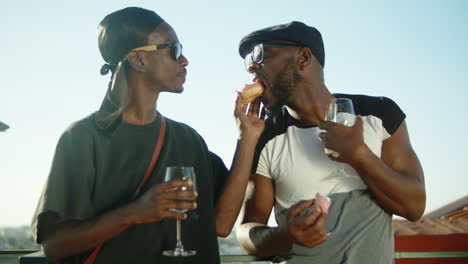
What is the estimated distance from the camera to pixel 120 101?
11.0ft

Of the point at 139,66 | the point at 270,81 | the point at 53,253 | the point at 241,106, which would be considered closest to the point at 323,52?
the point at 270,81

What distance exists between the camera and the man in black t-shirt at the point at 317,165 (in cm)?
356

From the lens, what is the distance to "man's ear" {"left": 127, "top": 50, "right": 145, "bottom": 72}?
354 cm

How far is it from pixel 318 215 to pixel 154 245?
89 cm

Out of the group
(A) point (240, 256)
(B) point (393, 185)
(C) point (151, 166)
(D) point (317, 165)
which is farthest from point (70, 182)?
(B) point (393, 185)

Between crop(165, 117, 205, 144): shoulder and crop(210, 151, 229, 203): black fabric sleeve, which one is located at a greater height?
crop(165, 117, 205, 144): shoulder

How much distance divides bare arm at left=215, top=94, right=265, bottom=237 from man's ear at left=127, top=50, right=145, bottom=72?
0.82m

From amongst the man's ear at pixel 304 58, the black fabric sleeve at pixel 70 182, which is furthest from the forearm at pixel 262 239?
the man's ear at pixel 304 58

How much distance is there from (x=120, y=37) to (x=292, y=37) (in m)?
1.33

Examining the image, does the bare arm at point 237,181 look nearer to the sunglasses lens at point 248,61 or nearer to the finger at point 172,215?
the sunglasses lens at point 248,61

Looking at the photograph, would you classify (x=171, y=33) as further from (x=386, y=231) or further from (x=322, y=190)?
(x=386, y=231)

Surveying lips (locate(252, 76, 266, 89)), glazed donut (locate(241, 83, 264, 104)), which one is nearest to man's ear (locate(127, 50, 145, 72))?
glazed donut (locate(241, 83, 264, 104))

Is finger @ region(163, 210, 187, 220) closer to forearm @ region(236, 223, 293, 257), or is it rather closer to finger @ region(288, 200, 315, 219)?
finger @ region(288, 200, 315, 219)

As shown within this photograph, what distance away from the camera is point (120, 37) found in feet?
11.6
